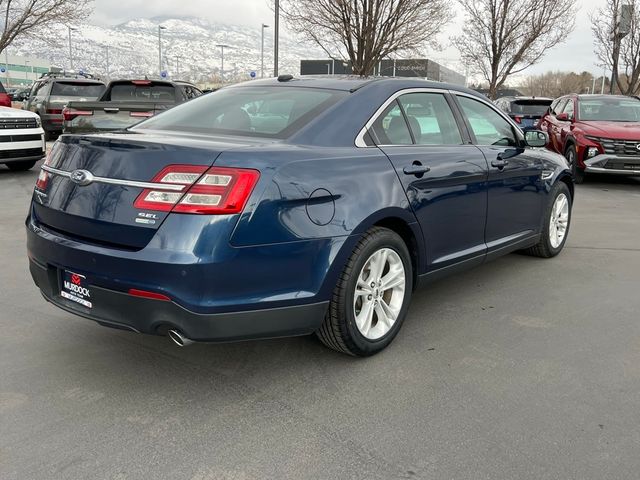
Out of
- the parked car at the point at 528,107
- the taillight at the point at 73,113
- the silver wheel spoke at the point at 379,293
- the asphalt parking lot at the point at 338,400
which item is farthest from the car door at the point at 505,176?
the parked car at the point at 528,107

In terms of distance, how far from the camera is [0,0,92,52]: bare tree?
19.8m

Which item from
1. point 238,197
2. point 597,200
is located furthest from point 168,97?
point 238,197

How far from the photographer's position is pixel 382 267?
135 inches

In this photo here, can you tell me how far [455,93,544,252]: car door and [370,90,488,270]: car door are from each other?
0.15 metres

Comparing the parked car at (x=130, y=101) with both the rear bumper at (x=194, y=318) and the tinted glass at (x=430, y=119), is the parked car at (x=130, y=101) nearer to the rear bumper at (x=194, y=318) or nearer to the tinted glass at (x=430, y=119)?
the tinted glass at (x=430, y=119)

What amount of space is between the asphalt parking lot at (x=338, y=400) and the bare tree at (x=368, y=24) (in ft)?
41.4

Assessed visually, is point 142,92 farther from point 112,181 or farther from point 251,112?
point 112,181

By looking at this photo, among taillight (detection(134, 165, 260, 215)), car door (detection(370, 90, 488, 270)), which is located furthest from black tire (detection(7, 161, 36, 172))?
taillight (detection(134, 165, 260, 215))

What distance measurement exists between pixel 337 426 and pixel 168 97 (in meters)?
9.70

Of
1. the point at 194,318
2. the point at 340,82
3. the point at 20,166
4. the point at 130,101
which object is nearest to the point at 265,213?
the point at 194,318

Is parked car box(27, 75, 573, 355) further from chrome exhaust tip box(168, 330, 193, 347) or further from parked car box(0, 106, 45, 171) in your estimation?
parked car box(0, 106, 45, 171)

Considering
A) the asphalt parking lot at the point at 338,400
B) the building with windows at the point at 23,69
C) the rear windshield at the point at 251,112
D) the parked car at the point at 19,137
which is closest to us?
the asphalt parking lot at the point at 338,400

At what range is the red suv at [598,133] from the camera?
1030 cm

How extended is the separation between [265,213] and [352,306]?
78 cm
